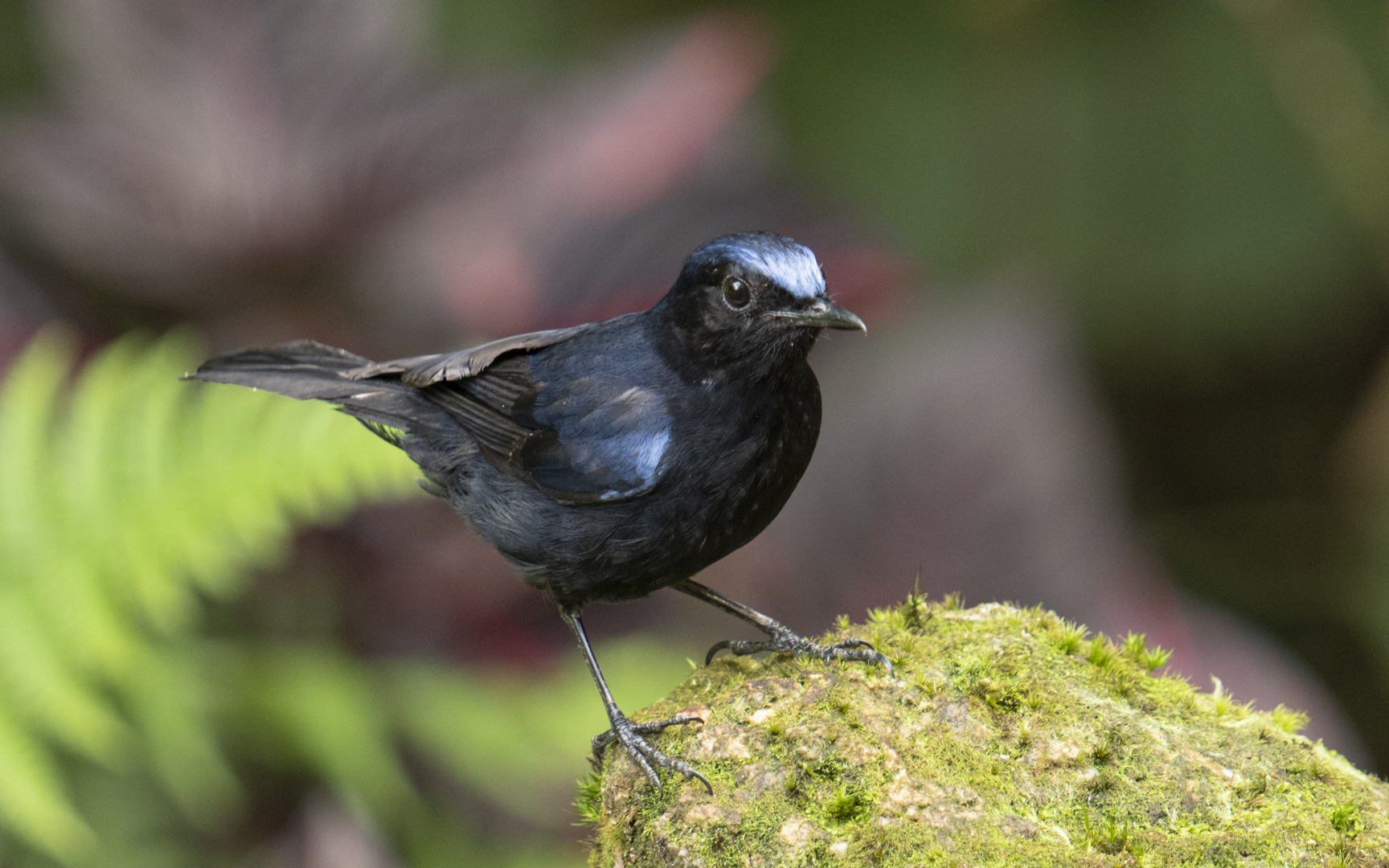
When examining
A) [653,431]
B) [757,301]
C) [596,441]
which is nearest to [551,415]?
[596,441]

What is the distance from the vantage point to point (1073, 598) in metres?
3.81

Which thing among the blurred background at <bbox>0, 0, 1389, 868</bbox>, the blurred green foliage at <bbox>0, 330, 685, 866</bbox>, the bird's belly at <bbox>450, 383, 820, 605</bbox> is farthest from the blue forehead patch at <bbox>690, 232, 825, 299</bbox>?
the blurred green foliage at <bbox>0, 330, 685, 866</bbox>

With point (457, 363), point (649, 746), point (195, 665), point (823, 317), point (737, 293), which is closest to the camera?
point (649, 746)

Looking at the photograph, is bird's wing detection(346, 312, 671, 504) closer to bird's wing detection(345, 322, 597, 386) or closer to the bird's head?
bird's wing detection(345, 322, 597, 386)

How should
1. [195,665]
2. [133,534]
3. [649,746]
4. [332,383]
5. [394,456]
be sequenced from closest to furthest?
[649,746], [332,383], [133,534], [394,456], [195,665]

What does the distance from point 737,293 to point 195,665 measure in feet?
7.97

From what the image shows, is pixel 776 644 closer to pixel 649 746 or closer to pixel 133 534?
pixel 649 746

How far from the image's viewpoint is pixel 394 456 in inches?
154

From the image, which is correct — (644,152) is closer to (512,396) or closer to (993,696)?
(512,396)

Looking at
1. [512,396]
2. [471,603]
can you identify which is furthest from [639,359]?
[471,603]

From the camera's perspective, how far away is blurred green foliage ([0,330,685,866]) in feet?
12.1

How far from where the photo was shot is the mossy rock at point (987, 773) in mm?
2119

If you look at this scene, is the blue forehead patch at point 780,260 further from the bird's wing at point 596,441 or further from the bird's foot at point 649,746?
the bird's foot at point 649,746

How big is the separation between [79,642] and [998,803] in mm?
2729
